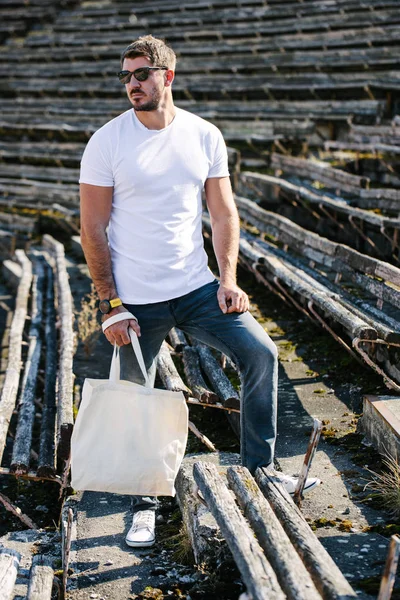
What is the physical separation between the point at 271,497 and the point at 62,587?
0.91m

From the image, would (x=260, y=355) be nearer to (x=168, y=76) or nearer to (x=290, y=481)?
(x=290, y=481)

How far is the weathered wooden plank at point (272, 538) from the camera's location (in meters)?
2.55

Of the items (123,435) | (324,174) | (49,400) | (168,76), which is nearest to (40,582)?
(123,435)

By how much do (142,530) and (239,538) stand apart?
0.93 meters

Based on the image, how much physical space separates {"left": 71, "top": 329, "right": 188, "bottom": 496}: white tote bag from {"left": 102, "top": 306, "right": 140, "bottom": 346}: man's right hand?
21 cm

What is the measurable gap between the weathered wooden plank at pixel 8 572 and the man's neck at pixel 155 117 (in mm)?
1942

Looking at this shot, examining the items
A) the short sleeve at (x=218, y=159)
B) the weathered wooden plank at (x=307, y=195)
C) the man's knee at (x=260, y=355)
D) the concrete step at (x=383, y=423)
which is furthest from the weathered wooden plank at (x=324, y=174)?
the man's knee at (x=260, y=355)

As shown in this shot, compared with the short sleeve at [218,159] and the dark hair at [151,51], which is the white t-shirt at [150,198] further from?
the dark hair at [151,51]

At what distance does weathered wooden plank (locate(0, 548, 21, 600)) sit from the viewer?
10.2 feet

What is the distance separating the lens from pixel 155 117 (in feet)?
11.8

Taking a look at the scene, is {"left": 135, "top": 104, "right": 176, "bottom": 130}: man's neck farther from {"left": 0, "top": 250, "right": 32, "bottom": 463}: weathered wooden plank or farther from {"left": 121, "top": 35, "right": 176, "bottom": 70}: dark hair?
{"left": 0, "top": 250, "right": 32, "bottom": 463}: weathered wooden plank

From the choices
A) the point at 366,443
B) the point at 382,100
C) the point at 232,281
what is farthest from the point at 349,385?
the point at 382,100

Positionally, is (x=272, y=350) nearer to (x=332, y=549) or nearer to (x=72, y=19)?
(x=332, y=549)

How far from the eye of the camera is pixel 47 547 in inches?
156
